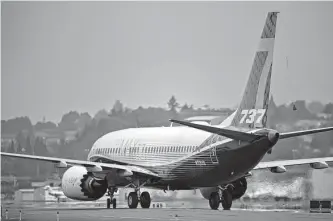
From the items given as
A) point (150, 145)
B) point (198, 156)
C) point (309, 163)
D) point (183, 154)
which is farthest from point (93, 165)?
point (309, 163)

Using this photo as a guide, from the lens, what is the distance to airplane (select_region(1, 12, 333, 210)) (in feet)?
115

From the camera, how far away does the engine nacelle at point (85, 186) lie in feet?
143

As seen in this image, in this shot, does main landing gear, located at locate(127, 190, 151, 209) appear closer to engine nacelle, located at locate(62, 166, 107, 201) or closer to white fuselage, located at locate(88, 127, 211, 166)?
white fuselage, located at locate(88, 127, 211, 166)

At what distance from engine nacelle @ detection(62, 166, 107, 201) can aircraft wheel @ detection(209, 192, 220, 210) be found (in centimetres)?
605

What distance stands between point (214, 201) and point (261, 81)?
7.89 meters

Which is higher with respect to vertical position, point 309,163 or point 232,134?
point 232,134

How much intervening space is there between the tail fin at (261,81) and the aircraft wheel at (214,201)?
623 cm

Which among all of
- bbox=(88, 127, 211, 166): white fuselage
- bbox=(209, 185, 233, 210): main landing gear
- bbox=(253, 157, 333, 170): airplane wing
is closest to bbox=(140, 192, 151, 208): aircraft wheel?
bbox=(88, 127, 211, 166): white fuselage

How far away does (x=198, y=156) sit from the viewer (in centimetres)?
3866

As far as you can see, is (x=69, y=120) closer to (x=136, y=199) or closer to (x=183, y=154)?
(x=136, y=199)

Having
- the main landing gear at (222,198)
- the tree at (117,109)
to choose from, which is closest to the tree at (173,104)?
the tree at (117,109)

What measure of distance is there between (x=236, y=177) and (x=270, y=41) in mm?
6223

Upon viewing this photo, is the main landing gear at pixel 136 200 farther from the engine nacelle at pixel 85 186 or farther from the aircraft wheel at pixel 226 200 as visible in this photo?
the aircraft wheel at pixel 226 200

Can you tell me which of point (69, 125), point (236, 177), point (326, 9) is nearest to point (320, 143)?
point (236, 177)
